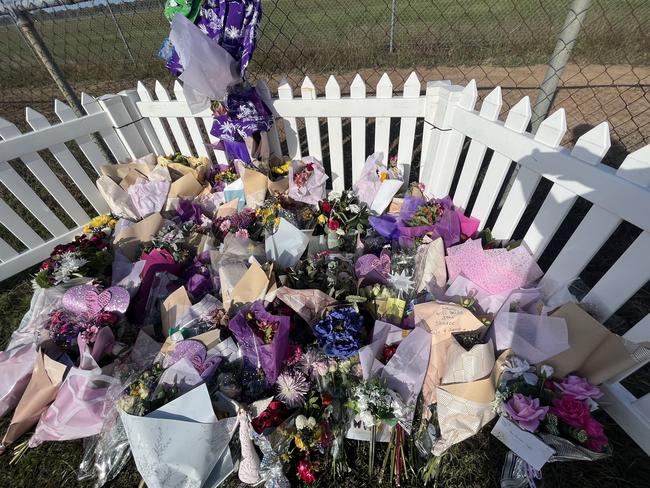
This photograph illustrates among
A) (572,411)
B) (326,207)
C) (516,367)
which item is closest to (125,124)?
(326,207)

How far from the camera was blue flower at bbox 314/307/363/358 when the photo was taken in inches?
63.4

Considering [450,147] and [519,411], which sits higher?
[450,147]

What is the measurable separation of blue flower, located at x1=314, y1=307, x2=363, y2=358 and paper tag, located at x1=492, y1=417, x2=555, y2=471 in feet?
2.40

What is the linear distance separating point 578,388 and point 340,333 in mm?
1119

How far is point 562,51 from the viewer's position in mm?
1684

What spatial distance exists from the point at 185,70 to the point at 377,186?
5.21 feet

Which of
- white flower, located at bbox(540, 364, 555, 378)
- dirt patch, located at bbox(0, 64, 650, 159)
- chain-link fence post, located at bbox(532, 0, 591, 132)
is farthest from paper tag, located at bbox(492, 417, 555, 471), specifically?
dirt patch, located at bbox(0, 64, 650, 159)

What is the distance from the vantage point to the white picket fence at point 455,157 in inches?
56.4

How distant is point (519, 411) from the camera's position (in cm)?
139

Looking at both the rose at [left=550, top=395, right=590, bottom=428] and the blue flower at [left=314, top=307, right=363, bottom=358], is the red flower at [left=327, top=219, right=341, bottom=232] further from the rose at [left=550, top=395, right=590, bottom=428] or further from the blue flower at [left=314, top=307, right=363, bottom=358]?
the rose at [left=550, top=395, right=590, bottom=428]

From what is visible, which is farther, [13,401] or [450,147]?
[450,147]

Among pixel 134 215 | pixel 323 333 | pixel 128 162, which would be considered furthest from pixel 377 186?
pixel 128 162

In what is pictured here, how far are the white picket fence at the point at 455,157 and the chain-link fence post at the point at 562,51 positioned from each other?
0.28m

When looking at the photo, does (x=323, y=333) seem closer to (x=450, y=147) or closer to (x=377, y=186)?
(x=377, y=186)
